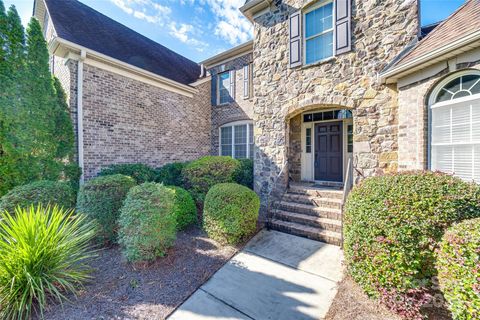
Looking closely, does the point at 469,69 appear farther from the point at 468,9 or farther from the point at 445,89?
the point at 468,9

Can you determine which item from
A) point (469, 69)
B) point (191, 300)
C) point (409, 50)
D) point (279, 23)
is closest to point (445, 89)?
point (469, 69)

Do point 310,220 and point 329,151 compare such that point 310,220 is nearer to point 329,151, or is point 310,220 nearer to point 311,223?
point 311,223

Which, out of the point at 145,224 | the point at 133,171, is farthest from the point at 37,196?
the point at 145,224

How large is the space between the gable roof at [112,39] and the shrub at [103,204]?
504 centimetres

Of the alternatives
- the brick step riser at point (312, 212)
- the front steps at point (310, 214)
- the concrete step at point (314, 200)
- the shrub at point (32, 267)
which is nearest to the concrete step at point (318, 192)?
the front steps at point (310, 214)

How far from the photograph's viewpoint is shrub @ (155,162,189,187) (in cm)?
739

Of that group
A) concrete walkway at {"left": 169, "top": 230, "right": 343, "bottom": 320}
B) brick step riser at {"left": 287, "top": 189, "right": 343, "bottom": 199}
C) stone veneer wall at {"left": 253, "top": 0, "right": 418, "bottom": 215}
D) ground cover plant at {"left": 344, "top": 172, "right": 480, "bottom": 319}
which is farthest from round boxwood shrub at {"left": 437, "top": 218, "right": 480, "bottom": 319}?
brick step riser at {"left": 287, "top": 189, "right": 343, "bottom": 199}

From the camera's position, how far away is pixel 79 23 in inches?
310

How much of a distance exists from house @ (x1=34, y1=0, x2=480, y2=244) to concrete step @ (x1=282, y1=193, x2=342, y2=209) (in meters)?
0.03

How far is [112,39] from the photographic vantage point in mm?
8688

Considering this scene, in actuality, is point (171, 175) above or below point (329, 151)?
below

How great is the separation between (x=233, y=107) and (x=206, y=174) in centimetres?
484

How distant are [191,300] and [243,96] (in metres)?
8.50

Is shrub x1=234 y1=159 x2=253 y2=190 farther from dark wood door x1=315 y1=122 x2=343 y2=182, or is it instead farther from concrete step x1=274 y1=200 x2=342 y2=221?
dark wood door x1=315 y1=122 x2=343 y2=182
